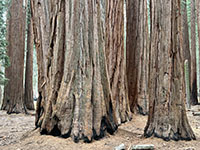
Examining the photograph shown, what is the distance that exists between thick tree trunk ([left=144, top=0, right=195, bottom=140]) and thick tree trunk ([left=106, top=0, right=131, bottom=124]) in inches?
90.2

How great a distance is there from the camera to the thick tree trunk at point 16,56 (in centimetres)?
1002

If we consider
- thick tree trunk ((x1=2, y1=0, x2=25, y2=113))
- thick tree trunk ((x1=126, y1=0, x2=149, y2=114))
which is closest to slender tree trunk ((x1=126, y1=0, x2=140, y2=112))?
thick tree trunk ((x1=126, y1=0, x2=149, y2=114))

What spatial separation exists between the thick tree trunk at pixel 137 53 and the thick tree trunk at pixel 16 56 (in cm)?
500

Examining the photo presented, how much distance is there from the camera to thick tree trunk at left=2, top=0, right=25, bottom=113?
10016 mm

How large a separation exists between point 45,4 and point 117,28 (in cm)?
246

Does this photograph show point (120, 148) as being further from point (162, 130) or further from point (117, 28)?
point (117, 28)

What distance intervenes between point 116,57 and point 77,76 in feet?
9.10

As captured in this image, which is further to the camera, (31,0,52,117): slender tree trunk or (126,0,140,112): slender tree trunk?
(126,0,140,112): slender tree trunk

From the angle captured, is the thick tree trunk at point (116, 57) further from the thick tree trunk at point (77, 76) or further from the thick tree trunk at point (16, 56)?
the thick tree trunk at point (16, 56)

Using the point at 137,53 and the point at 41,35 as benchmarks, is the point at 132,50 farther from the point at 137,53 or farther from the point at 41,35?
the point at 41,35

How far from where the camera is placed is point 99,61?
167 inches

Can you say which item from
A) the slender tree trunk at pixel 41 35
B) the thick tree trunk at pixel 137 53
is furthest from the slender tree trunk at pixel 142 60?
the slender tree trunk at pixel 41 35

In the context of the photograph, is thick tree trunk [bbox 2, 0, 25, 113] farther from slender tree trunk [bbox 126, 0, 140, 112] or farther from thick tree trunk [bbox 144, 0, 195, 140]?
thick tree trunk [bbox 144, 0, 195, 140]

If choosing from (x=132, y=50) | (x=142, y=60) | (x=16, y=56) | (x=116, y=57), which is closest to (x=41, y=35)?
(x=116, y=57)
